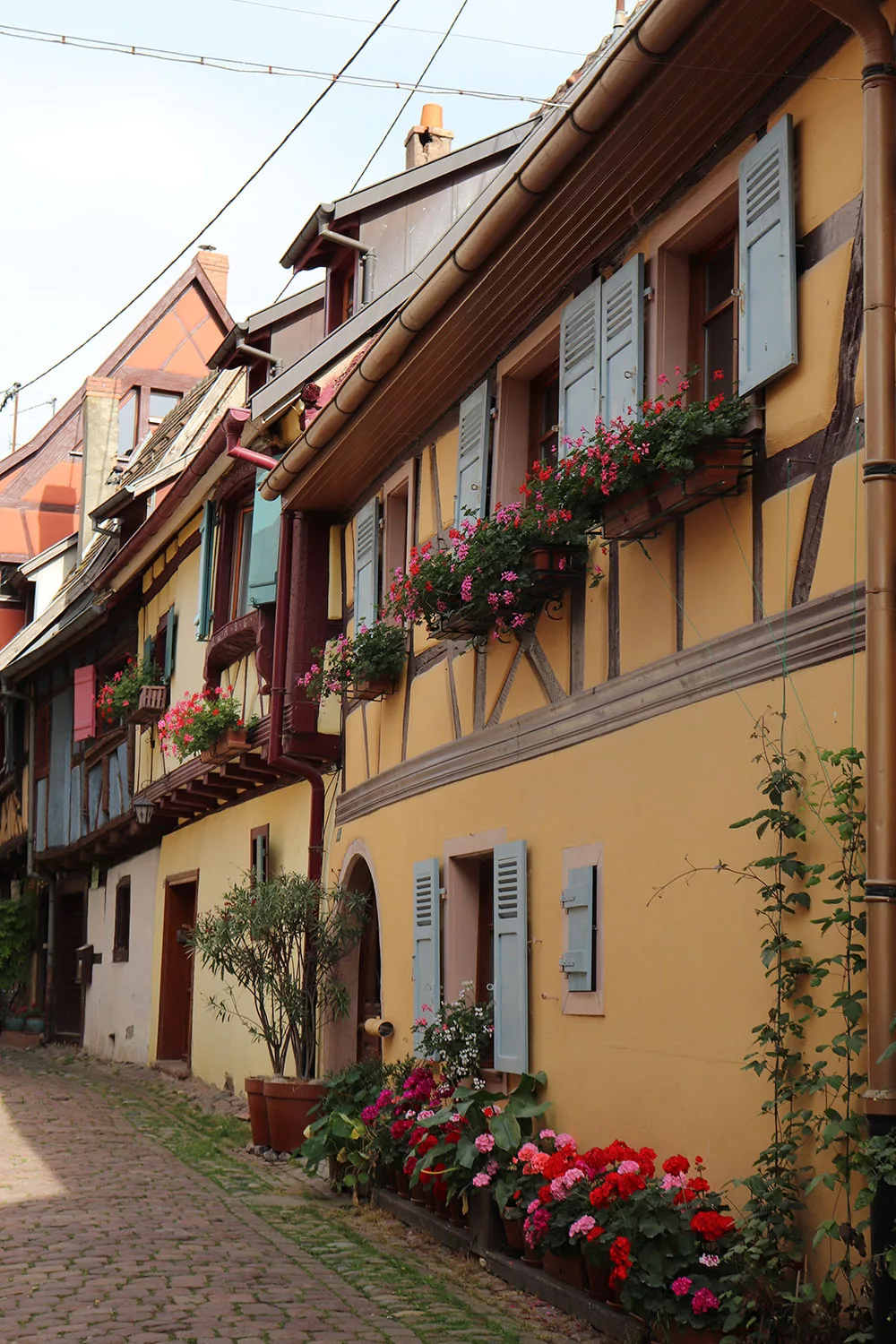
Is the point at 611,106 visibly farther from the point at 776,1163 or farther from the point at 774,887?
the point at 776,1163

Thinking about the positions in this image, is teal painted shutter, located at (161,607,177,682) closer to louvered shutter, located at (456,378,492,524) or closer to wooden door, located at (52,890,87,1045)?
wooden door, located at (52,890,87,1045)

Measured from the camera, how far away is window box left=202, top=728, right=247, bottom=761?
1245cm

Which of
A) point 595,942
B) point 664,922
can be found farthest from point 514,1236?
point 664,922

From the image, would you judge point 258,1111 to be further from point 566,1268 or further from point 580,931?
point 566,1268

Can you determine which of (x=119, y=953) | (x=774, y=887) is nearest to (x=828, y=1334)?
(x=774, y=887)

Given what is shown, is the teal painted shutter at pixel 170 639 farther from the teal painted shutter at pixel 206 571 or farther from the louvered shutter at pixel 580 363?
the louvered shutter at pixel 580 363

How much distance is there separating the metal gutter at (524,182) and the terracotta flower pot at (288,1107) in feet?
13.8

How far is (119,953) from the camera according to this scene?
1905cm

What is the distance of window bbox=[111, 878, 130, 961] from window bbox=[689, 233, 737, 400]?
46.5 feet

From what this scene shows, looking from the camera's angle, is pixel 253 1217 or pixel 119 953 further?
pixel 119 953

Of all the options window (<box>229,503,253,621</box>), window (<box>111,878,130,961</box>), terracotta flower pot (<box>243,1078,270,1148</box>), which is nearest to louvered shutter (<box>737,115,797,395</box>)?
terracotta flower pot (<box>243,1078,270,1148</box>)

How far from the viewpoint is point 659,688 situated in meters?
6.17

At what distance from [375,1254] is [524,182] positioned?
4938 millimetres

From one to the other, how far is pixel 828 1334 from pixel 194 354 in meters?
21.9
